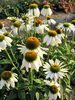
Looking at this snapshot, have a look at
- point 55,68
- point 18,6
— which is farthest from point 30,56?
point 18,6

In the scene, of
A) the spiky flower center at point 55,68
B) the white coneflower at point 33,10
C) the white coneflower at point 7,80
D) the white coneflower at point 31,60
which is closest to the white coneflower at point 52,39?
the spiky flower center at point 55,68

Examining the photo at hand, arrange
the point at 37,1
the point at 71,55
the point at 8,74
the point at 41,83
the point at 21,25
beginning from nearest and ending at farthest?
the point at 8,74 → the point at 41,83 → the point at 21,25 → the point at 71,55 → the point at 37,1

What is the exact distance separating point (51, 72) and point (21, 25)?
85cm

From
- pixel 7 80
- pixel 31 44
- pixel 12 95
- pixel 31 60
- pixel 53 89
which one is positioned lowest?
pixel 12 95

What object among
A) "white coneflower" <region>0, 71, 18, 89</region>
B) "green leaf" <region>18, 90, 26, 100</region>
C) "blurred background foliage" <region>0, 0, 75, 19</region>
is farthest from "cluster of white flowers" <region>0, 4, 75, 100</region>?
"blurred background foliage" <region>0, 0, 75, 19</region>

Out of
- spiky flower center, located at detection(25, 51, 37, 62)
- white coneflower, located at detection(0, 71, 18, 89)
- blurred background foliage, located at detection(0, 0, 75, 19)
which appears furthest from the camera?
blurred background foliage, located at detection(0, 0, 75, 19)

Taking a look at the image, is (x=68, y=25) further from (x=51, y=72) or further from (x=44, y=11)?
(x=51, y=72)

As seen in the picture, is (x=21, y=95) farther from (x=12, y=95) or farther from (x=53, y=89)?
(x=53, y=89)

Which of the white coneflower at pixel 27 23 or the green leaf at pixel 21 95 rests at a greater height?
the white coneflower at pixel 27 23

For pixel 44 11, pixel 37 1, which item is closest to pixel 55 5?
pixel 37 1

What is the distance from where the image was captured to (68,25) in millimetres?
4156

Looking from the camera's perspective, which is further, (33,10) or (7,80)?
(33,10)

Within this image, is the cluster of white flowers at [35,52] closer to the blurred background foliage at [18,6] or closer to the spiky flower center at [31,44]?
the spiky flower center at [31,44]

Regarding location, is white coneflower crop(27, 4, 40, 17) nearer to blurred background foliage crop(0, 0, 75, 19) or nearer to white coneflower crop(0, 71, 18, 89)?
white coneflower crop(0, 71, 18, 89)
